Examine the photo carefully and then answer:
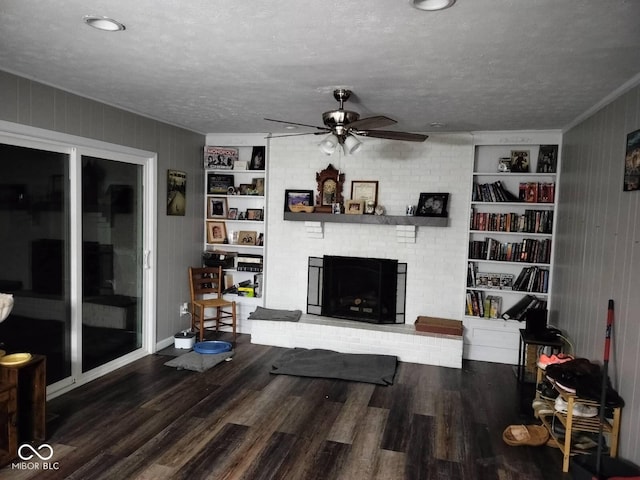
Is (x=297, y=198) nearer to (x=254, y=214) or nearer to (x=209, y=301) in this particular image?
(x=254, y=214)

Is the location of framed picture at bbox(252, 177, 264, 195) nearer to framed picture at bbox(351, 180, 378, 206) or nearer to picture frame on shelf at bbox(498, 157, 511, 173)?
framed picture at bbox(351, 180, 378, 206)

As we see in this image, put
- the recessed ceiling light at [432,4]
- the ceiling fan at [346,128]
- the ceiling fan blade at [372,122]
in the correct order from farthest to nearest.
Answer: the ceiling fan at [346,128]
the ceiling fan blade at [372,122]
the recessed ceiling light at [432,4]

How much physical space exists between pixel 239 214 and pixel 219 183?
45 centimetres

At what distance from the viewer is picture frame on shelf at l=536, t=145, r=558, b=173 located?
182 inches

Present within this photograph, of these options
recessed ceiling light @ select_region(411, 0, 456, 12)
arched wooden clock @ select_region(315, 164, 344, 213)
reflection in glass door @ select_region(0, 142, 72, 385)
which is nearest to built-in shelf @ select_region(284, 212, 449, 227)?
arched wooden clock @ select_region(315, 164, 344, 213)

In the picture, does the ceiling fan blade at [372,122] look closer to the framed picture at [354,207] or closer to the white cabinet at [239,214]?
the framed picture at [354,207]

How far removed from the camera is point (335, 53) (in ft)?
8.18

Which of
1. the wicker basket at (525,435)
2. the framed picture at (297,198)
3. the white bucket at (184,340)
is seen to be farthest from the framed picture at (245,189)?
the wicker basket at (525,435)

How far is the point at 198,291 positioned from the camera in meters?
5.33

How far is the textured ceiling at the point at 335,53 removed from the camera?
6.56 feet

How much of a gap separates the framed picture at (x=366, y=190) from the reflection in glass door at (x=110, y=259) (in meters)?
2.28

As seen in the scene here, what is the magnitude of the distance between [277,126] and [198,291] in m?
2.11

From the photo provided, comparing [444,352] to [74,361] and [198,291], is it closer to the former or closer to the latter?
[198,291]

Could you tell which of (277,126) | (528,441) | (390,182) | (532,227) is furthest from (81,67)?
(532,227)
